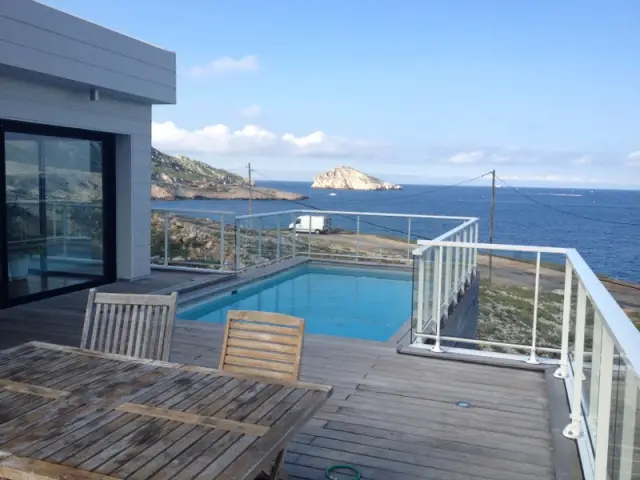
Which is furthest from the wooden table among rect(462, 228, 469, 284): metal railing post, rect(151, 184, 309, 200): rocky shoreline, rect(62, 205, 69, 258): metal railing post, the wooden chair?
Result: rect(151, 184, 309, 200): rocky shoreline

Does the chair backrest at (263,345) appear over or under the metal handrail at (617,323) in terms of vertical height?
under

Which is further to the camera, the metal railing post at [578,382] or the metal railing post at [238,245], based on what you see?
the metal railing post at [238,245]

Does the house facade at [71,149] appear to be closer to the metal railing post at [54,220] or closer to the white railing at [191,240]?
the metal railing post at [54,220]

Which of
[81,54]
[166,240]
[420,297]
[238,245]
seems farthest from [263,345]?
[166,240]

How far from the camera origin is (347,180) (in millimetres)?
125312

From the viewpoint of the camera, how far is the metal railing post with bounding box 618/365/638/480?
153cm

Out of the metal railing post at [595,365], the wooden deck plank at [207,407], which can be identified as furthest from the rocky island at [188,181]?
the wooden deck plank at [207,407]

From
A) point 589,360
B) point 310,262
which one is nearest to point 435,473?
point 589,360

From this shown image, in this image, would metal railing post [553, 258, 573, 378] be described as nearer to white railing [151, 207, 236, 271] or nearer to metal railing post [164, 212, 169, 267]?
white railing [151, 207, 236, 271]

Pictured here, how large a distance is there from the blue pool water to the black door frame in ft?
4.95

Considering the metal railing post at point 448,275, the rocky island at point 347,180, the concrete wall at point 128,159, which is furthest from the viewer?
the rocky island at point 347,180

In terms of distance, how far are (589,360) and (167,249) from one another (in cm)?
681

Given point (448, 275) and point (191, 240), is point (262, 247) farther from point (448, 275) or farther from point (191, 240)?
point (448, 275)

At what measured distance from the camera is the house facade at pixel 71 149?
5.89 m
